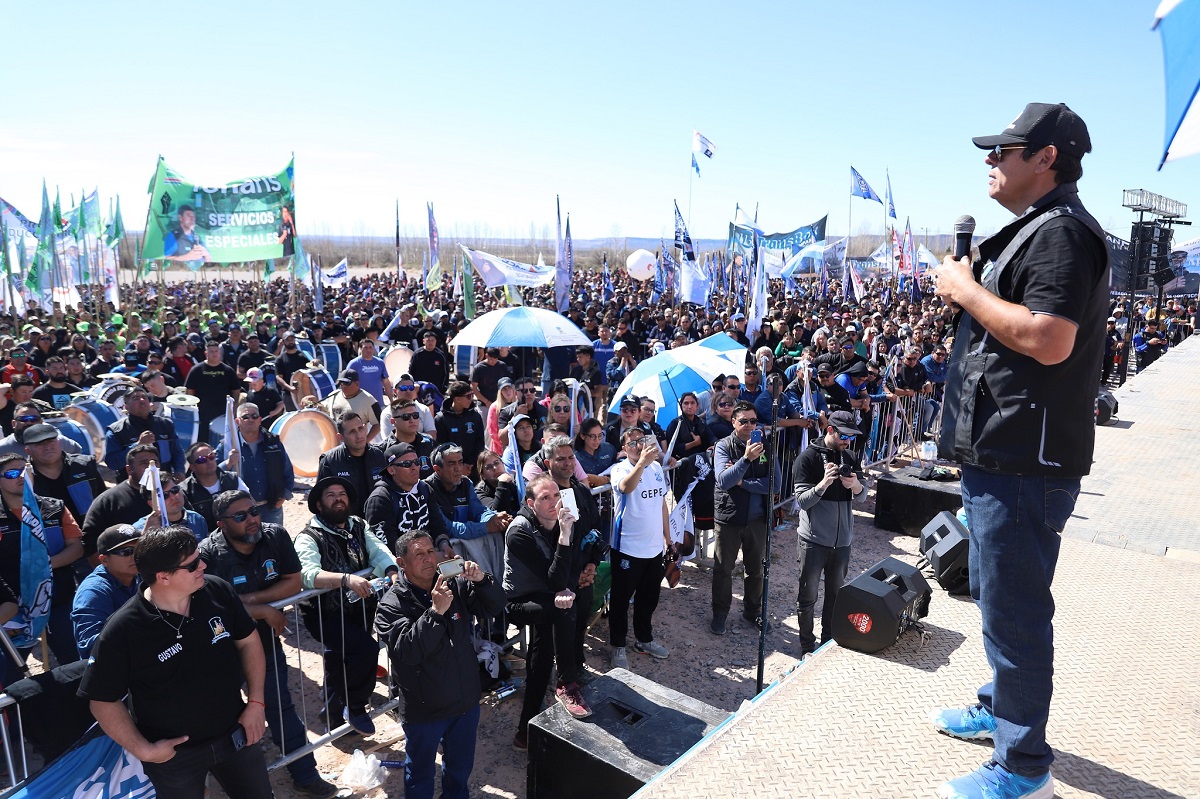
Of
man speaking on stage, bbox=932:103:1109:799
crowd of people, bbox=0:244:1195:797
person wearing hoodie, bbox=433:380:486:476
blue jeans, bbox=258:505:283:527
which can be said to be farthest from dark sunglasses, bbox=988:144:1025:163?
person wearing hoodie, bbox=433:380:486:476

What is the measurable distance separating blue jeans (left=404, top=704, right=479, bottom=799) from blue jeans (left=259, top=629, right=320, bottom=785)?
0.85 metres

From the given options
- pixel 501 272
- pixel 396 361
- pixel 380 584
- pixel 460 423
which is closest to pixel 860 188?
pixel 501 272

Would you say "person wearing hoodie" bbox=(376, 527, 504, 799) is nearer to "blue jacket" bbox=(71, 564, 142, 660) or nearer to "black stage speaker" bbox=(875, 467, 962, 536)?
"blue jacket" bbox=(71, 564, 142, 660)

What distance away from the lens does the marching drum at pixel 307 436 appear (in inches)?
369

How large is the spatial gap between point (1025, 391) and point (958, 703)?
1759 millimetres

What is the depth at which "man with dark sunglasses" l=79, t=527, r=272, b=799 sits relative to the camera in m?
3.30

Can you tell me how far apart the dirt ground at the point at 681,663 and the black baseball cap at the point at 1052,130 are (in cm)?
460

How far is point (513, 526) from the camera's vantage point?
531 cm

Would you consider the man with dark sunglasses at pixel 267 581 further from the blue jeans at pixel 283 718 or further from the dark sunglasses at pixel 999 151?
the dark sunglasses at pixel 999 151

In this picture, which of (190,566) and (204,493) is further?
(204,493)

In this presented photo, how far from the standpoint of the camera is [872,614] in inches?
144

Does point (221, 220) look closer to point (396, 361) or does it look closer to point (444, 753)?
point (396, 361)

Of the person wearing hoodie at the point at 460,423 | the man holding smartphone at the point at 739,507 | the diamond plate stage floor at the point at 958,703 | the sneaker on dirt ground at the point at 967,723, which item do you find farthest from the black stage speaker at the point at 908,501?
the sneaker on dirt ground at the point at 967,723

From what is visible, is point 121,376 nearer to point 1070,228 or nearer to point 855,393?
point 855,393
